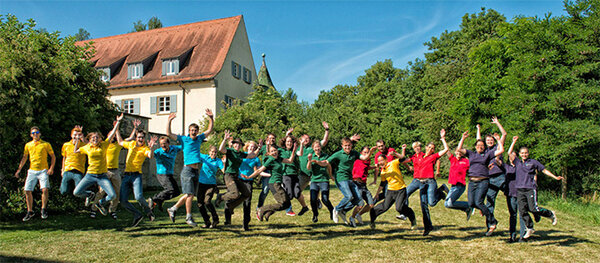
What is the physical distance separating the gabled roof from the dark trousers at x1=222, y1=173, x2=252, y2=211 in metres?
22.8

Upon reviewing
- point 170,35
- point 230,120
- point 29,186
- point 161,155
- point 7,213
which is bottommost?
point 7,213

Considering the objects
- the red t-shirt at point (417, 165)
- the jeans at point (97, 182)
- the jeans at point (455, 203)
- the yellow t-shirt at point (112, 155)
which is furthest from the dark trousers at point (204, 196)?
the jeans at point (455, 203)

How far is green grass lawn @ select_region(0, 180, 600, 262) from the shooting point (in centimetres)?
715

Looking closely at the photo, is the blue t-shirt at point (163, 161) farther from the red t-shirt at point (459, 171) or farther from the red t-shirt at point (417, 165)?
the red t-shirt at point (459, 171)

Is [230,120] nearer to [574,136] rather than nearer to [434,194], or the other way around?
[434,194]

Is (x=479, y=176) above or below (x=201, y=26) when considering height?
below

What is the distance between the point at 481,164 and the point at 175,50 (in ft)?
95.4

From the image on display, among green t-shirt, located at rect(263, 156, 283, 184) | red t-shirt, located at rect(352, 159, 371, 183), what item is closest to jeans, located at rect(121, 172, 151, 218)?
green t-shirt, located at rect(263, 156, 283, 184)

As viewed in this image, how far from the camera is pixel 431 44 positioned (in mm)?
42906

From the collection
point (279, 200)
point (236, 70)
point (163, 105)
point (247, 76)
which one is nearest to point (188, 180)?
point (279, 200)

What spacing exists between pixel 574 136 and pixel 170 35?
30118 millimetres

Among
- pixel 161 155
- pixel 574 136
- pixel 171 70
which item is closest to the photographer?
pixel 161 155

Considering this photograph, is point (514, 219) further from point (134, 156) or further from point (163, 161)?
point (134, 156)

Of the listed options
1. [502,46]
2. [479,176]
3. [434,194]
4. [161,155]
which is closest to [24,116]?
[161,155]
